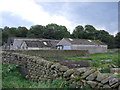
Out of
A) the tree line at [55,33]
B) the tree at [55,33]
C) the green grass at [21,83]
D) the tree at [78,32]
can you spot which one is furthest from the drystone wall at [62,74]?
the tree at [78,32]

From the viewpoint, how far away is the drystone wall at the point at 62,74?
9.97ft

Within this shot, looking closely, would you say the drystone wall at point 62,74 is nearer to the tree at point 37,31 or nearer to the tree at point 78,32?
the tree at point 37,31

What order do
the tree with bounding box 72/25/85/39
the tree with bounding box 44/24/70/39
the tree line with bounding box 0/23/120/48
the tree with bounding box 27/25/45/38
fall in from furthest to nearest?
the tree with bounding box 44/24/70/39 → the tree with bounding box 27/25/45/38 → the tree with bounding box 72/25/85/39 → the tree line with bounding box 0/23/120/48

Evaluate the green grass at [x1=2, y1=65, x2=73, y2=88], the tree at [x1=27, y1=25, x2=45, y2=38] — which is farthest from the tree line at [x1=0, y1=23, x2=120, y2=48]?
the green grass at [x1=2, y1=65, x2=73, y2=88]

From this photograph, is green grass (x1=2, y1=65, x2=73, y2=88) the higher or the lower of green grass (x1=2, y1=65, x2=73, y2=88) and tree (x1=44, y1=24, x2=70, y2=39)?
the lower

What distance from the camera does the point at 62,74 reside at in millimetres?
4160

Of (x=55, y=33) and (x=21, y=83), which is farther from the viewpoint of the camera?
(x=55, y=33)

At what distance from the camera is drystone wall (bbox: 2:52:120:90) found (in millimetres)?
3040

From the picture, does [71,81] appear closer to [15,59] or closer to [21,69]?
[21,69]

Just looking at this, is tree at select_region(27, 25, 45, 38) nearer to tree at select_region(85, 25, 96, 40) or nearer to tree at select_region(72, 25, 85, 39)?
tree at select_region(72, 25, 85, 39)

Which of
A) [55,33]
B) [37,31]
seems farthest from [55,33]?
[37,31]

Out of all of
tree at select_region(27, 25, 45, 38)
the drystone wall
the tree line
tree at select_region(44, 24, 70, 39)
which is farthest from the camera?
tree at select_region(44, 24, 70, 39)

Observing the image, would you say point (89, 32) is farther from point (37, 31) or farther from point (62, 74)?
point (62, 74)

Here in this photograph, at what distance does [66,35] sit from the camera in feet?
168
